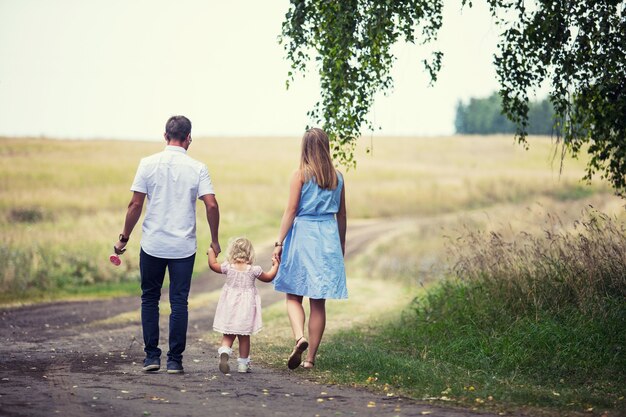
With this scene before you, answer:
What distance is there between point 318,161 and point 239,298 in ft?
5.35

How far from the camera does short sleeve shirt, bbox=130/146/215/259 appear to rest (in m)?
8.87

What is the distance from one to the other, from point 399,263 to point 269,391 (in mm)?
19006

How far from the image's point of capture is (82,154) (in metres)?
54.9

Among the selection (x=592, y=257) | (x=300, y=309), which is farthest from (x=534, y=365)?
(x=300, y=309)

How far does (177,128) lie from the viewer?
9.05m

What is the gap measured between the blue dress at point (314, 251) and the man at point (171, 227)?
0.85 meters

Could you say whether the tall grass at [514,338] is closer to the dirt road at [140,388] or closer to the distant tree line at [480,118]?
the dirt road at [140,388]

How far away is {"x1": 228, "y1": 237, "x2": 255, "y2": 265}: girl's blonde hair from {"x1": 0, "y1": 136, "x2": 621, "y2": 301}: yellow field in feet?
15.8

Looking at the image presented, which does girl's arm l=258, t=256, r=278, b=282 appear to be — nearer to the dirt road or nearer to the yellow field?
the dirt road

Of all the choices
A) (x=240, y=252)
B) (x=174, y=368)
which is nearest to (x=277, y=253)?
(x=240, y=252)

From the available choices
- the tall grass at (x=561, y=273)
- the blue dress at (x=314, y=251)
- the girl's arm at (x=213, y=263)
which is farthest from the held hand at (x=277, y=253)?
the tall grass at (x=561, y=273)

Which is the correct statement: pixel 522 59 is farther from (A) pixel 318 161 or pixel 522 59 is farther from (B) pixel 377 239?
(B) pixel 377 239

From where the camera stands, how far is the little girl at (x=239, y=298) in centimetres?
899

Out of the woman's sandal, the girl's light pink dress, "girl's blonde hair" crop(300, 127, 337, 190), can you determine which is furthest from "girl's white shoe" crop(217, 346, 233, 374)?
"girl's blonde hair" crop(300, 127, 337, 190)
